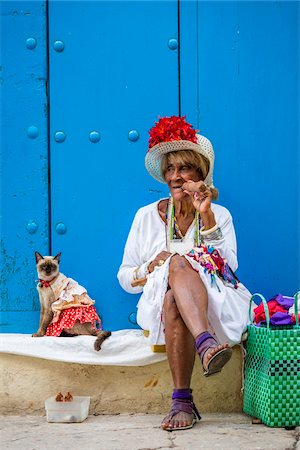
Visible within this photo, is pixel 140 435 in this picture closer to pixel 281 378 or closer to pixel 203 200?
pixel 281 378

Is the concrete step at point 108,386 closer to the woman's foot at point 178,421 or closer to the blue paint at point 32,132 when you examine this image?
the woman's foot at point 178,421

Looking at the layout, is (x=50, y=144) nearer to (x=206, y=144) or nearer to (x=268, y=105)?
(x=206, y=144)

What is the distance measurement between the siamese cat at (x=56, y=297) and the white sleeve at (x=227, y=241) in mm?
788

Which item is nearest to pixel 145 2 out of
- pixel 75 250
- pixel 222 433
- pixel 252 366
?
pixel 75 250

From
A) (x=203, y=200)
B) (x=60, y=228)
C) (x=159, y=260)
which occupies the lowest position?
(x=159, y=260)

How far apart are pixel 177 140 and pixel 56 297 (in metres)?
1.06

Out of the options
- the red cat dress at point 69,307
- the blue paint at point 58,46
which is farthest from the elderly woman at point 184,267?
the blue paint at point 58,46

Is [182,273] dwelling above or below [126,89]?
below

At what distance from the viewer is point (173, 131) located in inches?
166

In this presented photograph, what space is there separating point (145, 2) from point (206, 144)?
1.00 m

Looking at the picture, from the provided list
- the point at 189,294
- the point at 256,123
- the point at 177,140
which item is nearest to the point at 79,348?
the point at 189,294

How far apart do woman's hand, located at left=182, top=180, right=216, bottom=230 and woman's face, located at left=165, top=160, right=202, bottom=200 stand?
84mm

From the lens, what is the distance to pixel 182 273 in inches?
150

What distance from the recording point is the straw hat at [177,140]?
13.8ft
